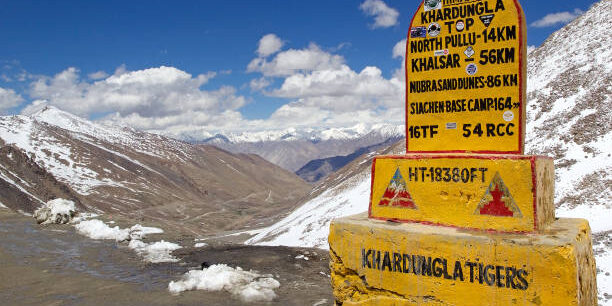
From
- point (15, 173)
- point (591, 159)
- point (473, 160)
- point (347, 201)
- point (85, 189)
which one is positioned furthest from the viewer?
point (85, 189)

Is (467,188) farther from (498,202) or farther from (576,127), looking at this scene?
(576,127)

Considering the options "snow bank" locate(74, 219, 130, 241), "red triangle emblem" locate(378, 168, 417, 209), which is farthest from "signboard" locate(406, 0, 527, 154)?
"snow bank" locate(74, 219, 130, 241)

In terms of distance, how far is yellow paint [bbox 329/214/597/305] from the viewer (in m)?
3.68

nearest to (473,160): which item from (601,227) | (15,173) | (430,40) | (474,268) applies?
(474,268)

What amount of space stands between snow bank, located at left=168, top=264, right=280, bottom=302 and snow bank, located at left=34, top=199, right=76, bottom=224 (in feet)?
45.2

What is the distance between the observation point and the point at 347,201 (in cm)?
4425

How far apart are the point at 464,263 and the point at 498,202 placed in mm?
761

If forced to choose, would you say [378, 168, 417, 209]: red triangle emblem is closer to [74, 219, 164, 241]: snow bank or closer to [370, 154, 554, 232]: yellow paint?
[370, 154, 554, 232]: yellow paint

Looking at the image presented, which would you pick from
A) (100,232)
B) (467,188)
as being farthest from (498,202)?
(100,232)

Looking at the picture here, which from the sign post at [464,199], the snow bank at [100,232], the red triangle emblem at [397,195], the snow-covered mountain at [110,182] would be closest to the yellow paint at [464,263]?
the sign post at [464,199]

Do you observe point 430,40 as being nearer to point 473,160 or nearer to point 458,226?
point 473,160

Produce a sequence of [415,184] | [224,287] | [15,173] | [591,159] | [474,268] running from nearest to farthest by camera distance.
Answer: [474,268] < [415,184] < [224,287] < [591,159] < [15,173]

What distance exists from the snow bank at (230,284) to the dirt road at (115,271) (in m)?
0.21

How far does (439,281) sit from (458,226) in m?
0.66
